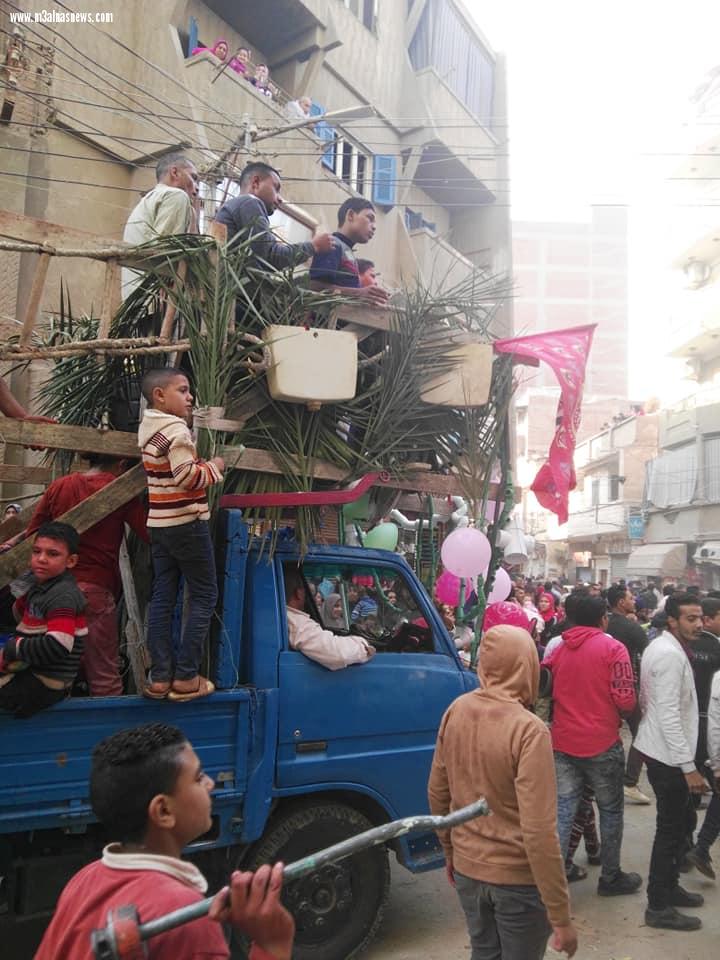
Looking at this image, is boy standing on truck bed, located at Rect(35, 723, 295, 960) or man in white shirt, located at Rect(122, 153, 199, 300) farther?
man in white shirt, located at Rect(122, 153, 199, 300)

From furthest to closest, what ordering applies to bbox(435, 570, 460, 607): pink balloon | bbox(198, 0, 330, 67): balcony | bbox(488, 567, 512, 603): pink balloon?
1. bbox(198, 0, 330, 67): balcony
2. bbox(488, 567, 512, 603): pink balloon
3. bbox(435, 570, 460, 607): pink balloon

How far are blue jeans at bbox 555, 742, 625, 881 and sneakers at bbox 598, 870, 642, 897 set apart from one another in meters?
0.14

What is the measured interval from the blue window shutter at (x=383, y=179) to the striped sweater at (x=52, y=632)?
15.2 metres

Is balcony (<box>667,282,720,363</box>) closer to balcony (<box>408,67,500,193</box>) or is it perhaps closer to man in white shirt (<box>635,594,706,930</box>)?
balcony (<box>408,67,500,193</box>)

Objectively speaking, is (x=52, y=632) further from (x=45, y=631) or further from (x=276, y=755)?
(x=276, y=755)

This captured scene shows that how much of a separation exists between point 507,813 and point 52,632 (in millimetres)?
1793

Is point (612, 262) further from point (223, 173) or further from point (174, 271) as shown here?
point (174, 271)

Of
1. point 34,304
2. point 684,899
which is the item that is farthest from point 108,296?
point 684,899

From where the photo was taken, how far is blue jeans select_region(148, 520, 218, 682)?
3086mm

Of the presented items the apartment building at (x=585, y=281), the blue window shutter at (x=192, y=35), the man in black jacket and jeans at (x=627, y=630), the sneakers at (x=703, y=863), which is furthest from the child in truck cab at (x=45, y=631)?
the apartment building at (x=585, y=281)

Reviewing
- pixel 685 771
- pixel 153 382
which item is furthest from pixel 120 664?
pixel 685 771

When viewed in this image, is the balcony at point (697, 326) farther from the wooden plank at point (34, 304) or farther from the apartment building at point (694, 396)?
the wooden plank at point (34, 304)

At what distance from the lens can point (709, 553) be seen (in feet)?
76.2

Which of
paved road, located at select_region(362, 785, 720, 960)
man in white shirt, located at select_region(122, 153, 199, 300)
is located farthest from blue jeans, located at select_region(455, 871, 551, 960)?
man in white shirt, located at select_region(122, 153, 199, 300)
